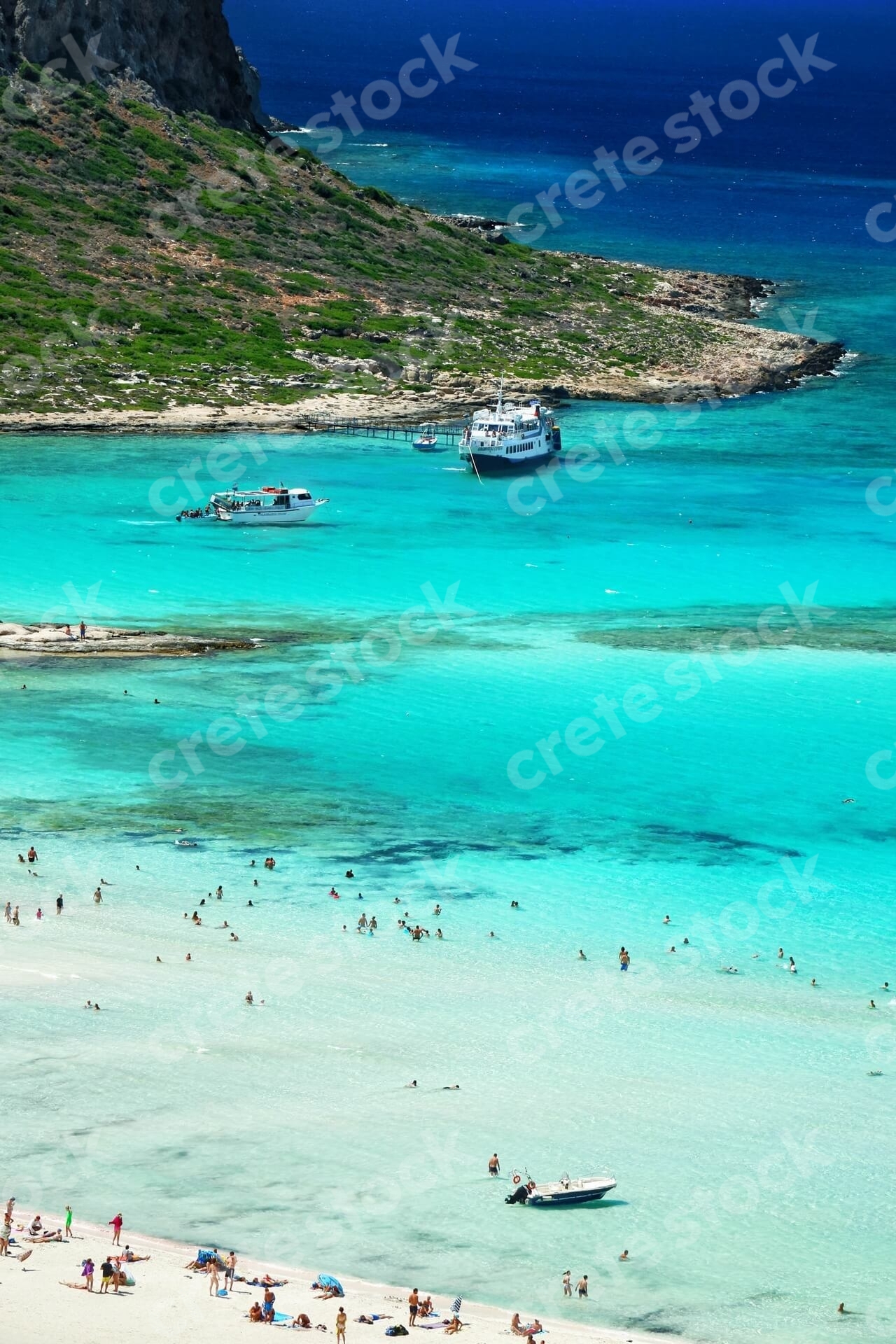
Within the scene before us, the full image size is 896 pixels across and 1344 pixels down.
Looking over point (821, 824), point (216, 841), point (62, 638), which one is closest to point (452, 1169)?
point (216, 841)

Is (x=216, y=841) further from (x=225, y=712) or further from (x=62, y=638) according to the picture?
(x=62, y=638)

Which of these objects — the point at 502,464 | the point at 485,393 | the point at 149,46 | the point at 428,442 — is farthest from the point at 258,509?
the point at 149,46

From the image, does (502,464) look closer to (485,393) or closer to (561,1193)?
(485,393)

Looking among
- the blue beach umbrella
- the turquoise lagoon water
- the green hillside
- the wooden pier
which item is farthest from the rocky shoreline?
the blue beach umbrella

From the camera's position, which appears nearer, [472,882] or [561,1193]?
[561,1193]

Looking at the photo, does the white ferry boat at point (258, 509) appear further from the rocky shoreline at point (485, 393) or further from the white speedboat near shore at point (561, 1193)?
the white speedboat near shore at point (561, 1193)

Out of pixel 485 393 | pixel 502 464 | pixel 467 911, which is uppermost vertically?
pixel 485 393

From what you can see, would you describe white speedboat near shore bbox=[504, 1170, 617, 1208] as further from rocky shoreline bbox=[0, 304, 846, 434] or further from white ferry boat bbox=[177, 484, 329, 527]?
rocky shoreline bbox=[0, 304, 846, 434]

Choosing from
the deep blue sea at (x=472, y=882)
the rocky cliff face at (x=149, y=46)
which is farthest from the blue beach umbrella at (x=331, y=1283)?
the rocky cliff face at (x=149, y=46)
